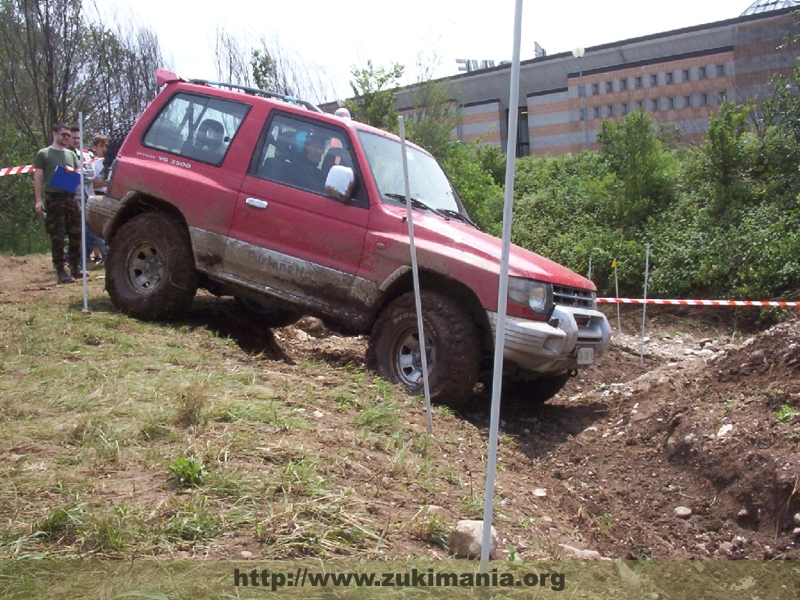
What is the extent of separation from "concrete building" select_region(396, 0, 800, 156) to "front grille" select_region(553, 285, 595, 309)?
18400mm

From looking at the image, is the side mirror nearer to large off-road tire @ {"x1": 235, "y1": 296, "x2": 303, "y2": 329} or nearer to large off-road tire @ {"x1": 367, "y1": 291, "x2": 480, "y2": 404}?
large off-road tire @ {"x1": 367, "y1": 291, "x2": 480, "y2": 404}

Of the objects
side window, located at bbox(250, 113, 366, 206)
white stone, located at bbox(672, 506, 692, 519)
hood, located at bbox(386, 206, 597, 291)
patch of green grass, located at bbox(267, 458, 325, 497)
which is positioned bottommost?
white stone, located at bbox(672, 506, 692, 519)

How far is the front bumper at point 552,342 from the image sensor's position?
5.80m

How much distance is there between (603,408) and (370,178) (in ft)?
9.95

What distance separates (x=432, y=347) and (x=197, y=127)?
9.89ft

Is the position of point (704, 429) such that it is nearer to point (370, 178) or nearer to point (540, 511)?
point (540, 511)

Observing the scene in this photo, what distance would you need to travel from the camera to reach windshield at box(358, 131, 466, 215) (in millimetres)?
6645

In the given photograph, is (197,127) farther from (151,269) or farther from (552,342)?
(552,342)

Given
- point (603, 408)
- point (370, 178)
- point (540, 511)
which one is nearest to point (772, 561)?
point (540, 511)

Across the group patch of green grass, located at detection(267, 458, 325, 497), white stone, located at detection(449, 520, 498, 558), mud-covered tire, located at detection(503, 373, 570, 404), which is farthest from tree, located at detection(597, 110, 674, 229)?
white stone, located at detection(449, 520, 498, 558)

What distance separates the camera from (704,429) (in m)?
5.59

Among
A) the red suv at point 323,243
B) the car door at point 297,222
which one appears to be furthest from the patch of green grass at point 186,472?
the car door at point 297,222

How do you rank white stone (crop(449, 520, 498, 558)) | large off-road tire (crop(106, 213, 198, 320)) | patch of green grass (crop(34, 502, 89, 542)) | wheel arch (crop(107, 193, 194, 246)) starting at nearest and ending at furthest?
patch of green grass (crop(34, 502, 89, 542)) → white stone (crop(449, 520, 498, 558)) → large off-road tire (crop(106, 213, 198, 320)) → wheel arch (crop(107, 193, 194, 246))

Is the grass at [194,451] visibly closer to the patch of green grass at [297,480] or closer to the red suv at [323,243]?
the patch of green grass at [297,480]
